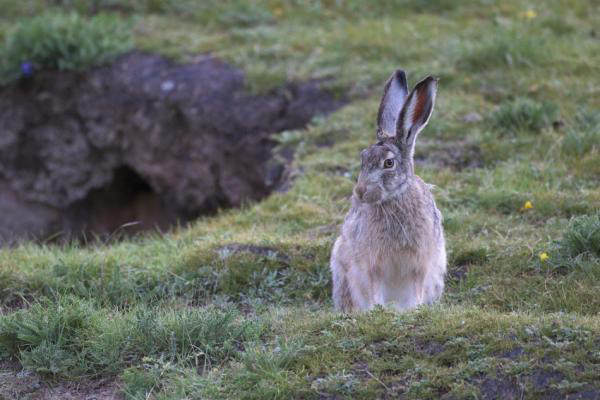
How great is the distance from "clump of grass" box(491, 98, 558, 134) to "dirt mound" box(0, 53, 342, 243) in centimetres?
218

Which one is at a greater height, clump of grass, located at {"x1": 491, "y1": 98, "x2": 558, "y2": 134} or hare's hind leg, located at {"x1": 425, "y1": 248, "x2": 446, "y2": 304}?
clump of grass, located at {"x1": 491, "y1": 98, "x2": 558, "y2": 134}

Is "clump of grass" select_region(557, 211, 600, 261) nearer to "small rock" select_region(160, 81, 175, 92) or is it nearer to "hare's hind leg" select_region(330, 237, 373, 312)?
"hare's hind leg" select_region(330, 237, 373, 312)

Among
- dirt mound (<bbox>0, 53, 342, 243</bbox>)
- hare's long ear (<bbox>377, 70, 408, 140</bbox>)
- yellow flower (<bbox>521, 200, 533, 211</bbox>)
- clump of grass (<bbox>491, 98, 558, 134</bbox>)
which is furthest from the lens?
dirt mound (<bbox>0, 53, 342, 243</bbox>)

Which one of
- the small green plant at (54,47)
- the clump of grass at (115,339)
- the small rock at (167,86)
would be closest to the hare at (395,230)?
the clump of grass at (115,339)

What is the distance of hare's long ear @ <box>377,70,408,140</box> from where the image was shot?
573 centimetres

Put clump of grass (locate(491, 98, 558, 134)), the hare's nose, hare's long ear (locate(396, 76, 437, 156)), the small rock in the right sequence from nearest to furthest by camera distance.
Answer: the hare's nose
hare's long ear (locate(396, 76, 437, 156))
clump of grass (locate(491, 98, 558, 134))
the small rock

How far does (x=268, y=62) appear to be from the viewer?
413 inches

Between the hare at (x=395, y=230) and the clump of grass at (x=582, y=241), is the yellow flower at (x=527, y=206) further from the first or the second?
the hare at (x=395, y=230)

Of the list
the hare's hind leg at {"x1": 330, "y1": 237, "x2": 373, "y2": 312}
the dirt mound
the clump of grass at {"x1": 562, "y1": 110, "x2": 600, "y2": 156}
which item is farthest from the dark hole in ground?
the hare's hind leg at {"x1": 330, "y1": 237, "x2": 373, "y2": 312}

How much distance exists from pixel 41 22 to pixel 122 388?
6.95 meters

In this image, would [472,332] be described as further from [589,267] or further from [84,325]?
[84,325]

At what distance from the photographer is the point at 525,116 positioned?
845 centimetres

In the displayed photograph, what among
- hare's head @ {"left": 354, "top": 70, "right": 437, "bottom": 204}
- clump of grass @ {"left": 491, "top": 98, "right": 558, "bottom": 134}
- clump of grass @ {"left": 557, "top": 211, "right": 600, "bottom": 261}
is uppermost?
hare's head @ {"left": 354, "top": 70, "right": 437, "bottom": 204}

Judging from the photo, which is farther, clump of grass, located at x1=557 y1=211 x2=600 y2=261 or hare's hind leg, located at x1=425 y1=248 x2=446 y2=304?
clump of grass, located at x1=557 y1=211 x2=600 y2=261
